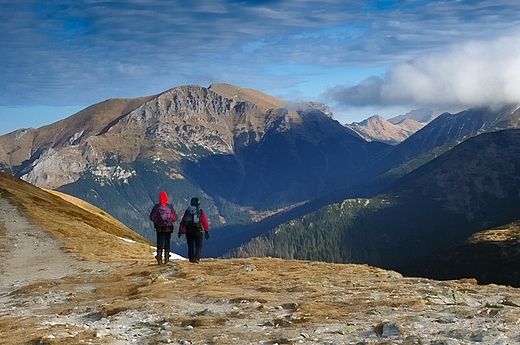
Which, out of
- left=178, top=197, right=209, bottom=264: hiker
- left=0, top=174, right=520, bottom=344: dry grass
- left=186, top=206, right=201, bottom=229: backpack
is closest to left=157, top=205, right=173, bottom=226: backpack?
left=178, top=197, right=209, bottom=264: hiker

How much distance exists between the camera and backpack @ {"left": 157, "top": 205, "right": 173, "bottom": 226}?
115ft

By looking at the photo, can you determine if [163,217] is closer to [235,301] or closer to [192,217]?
[192,217]

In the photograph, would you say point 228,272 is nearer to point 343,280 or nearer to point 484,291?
point 343,280

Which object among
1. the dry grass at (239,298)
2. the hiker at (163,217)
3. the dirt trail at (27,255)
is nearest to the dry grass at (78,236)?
the dirt trail at (27,255)

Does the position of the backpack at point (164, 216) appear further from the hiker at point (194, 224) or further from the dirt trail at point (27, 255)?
the dirt trail at point (27, 255)

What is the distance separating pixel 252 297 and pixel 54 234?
38.8 m

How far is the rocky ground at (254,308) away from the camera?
584 inches

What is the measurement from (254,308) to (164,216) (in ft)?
56.3

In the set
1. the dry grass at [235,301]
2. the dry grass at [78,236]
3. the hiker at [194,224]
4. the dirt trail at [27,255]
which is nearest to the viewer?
the dry grass at [235,301]

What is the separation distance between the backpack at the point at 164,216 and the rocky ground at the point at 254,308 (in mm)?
3885

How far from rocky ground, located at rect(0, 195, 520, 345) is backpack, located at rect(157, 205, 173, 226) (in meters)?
3.88

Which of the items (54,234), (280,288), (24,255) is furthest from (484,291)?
(54,234)

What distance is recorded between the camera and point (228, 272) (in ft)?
99.8

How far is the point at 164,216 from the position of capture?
3488 centimetres
